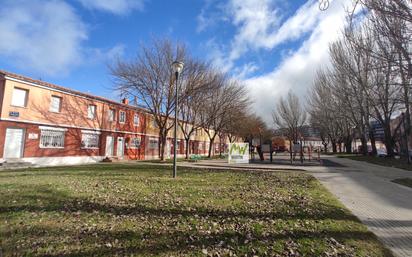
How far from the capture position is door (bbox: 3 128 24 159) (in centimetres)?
1762

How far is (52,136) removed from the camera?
68.7 feet

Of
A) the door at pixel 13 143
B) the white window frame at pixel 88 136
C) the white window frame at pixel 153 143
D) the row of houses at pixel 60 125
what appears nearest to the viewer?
the door at pixel 13 143

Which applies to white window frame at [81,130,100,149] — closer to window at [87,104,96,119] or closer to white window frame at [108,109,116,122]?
window at [87,104,96,119]

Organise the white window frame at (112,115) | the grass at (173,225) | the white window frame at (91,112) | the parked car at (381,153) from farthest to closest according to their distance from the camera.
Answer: the parked car at (381,153)
the white window frame at (112,115)
the white window frame at (91,112)
the grass at (173,225)

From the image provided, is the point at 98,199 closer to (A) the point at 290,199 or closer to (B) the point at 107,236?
(B) the point at 107,236

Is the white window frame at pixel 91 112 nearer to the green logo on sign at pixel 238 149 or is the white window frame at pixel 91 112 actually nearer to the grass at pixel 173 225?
the green logo on sign at pixel 238 149

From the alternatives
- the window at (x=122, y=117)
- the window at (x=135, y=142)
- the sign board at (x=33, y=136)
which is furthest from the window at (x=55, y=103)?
the window at (x=135, y=142)

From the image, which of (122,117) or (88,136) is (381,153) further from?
(88,136)

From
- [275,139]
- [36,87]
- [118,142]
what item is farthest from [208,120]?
[275,139]

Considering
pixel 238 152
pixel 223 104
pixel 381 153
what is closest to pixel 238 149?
pixel 238 152

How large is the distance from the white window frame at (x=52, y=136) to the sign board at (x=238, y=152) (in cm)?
1503

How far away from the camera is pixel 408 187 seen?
1070 centimetres

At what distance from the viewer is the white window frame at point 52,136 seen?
20.1m

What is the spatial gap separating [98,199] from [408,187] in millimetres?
12582
